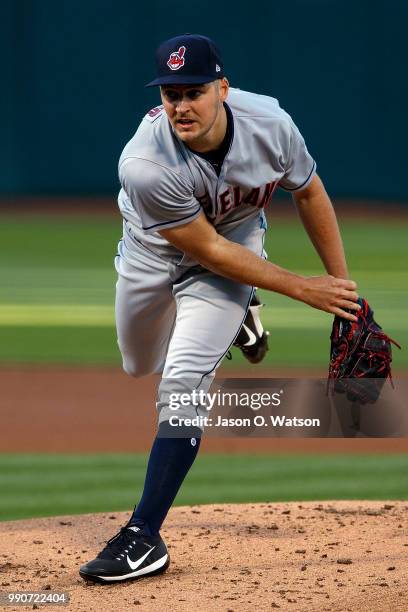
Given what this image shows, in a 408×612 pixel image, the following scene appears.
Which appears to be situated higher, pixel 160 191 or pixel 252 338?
pixel 160 191

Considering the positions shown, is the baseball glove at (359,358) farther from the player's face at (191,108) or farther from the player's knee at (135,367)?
the player's knee at (135,367)

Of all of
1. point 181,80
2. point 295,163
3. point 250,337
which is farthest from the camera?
point 250,337

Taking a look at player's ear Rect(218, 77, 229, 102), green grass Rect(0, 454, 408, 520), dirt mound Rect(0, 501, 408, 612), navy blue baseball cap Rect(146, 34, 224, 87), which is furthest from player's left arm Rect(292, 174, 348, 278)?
green grass Rect(0, 454, 408, 520)

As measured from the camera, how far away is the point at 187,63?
3711mm

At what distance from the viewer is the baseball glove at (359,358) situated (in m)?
4.01

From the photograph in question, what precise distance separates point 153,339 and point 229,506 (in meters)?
0.96

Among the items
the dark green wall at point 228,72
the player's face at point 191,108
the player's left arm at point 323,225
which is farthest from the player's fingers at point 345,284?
the dark green wall at point 228,72

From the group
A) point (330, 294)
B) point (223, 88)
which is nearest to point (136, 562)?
point (330, 294)

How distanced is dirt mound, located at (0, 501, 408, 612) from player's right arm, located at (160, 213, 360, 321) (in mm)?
882

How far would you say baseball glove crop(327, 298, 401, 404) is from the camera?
13.1 feet

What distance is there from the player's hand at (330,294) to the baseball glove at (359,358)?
62 mm

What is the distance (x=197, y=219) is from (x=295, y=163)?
0.49m

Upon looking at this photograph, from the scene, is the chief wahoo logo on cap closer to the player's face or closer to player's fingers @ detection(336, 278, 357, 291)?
the player's face

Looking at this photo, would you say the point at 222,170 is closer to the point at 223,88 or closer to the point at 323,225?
the point at 223,88
